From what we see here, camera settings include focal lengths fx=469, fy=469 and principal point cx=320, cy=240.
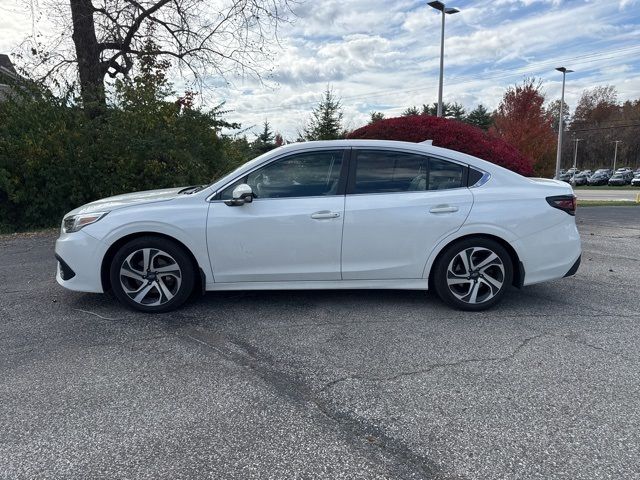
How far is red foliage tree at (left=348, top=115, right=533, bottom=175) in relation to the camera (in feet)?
31.1

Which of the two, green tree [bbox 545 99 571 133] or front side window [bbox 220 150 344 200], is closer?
front side window [bbox 220 150 344 200]

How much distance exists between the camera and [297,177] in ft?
14.2

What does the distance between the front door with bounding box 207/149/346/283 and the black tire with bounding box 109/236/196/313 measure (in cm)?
30

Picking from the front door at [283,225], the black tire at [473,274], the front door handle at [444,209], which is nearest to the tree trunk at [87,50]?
the front door at [283,225]

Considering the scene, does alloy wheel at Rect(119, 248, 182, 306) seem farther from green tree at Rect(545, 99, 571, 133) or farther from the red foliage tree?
green tree at Rect(545, 99, 571, 133)

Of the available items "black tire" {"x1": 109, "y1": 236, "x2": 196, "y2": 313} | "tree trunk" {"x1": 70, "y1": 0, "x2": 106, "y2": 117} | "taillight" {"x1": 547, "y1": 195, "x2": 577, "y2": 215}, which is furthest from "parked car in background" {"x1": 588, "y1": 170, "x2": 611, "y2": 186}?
"black tire" {"x1": 109, "y1": 236, "x2": 196, "y2": 313}

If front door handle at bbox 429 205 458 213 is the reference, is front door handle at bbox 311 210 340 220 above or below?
below

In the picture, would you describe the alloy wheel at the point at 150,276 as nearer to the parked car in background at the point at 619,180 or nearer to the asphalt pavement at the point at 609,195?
the asphalt pavement at the point at 609,195

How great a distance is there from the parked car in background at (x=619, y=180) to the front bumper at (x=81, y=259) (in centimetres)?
6225

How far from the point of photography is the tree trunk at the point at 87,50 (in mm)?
11258

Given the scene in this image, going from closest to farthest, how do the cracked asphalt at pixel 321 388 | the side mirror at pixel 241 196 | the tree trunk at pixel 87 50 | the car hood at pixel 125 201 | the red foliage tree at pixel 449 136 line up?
1. the cracked asphalt at pixel 321 388
2. the side mirror at pixel 241 196
3. the car hood at pixel 125 201
4. the red foliage tree at pixel 449 136
5. the tree trunk at pixel 87 50

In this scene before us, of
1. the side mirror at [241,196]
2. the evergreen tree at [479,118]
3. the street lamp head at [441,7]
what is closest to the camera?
the side mirror at [241,196]

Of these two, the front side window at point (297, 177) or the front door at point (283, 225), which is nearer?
the front door at point (283, 225)

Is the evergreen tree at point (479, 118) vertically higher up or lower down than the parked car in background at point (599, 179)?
higher up
